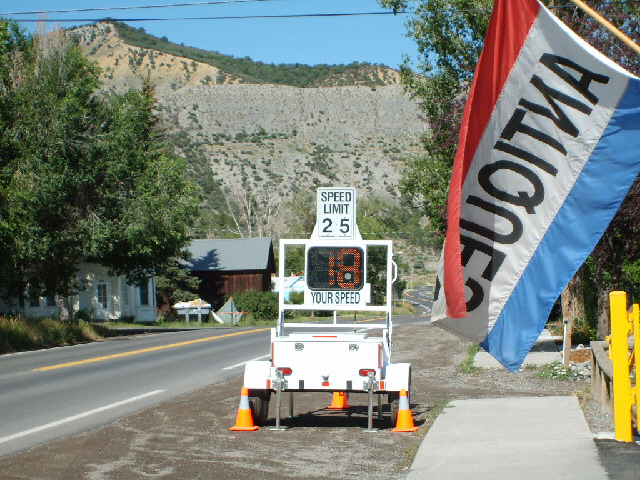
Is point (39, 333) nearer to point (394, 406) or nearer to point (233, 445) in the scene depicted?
point (394, 406)

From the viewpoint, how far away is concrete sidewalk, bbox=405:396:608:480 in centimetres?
729

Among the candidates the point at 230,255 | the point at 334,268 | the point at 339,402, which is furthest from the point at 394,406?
the point at 230,255

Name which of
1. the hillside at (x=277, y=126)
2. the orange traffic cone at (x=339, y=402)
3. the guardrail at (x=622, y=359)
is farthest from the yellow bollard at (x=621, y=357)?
the hillside at (x=277, y=126)

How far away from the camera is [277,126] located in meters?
136

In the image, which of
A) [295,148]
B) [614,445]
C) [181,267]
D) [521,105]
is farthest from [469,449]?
[295,148]

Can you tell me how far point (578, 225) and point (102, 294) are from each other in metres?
51.0

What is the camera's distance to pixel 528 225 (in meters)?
5.82

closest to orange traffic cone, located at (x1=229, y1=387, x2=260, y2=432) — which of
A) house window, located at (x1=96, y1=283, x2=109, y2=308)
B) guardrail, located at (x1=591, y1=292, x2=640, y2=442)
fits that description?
guardrail, located at (x1=591, y1=292, x2=640, y2=442)

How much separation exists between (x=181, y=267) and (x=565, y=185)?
199 ft

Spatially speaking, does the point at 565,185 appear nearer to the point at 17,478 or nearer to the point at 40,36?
the point at 17,478

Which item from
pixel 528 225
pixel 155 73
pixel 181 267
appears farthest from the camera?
pixel 155 73

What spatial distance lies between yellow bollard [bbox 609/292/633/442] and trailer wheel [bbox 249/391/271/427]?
428cm

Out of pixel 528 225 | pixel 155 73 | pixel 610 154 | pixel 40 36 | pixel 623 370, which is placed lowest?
pixel 623 370

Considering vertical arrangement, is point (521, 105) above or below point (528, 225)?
above
